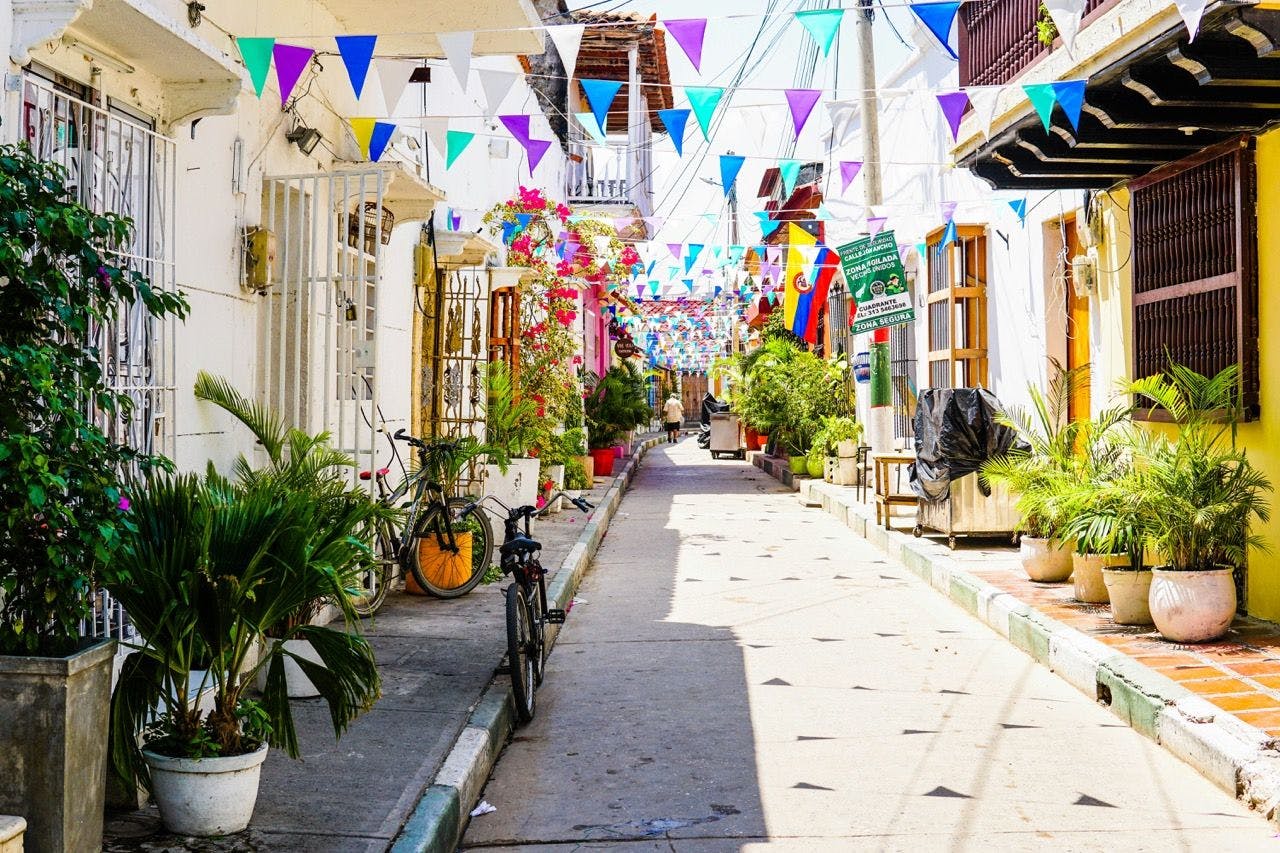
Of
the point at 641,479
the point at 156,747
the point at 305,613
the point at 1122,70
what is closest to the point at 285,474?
the point at 305,613

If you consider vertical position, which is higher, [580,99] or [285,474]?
[580,99]

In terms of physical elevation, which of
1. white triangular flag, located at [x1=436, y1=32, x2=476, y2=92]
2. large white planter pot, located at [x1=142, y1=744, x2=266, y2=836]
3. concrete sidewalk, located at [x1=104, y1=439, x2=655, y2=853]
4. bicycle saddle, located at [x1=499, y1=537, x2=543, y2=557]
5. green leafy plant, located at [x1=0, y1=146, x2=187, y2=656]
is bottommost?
concrete sidewalk, located at [x1=104, y1=439, x2=655, y2=853]

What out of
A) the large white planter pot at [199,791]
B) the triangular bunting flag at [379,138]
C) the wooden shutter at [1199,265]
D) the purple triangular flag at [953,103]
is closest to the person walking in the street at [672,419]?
the wooden shutter at [1199,265]

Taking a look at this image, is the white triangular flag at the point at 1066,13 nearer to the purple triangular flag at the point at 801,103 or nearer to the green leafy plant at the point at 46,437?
the purple triangular flag at the point at 801,103

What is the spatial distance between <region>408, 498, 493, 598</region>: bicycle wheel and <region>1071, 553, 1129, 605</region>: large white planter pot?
14.8 feet

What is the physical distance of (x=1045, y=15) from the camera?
10.7 meters

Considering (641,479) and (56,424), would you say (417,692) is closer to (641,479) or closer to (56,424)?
(56,424)

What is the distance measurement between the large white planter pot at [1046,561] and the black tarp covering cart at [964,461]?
1.99 metres

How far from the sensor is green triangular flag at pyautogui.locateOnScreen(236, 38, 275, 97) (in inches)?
274

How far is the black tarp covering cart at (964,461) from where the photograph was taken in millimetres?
12367

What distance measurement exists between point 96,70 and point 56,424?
2.54m

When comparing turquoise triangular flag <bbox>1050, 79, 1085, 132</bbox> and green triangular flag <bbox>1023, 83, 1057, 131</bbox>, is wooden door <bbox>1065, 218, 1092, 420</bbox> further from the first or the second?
green triangular flag <bbox>1023, 83, 1057, 131</bbox>

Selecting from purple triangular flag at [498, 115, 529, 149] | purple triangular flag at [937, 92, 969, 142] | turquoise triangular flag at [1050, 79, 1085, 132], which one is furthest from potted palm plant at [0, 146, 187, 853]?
purple triangular flag at [937, 92, 969, 142]

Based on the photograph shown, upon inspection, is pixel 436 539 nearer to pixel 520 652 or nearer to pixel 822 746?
pixel 520 652
